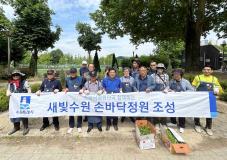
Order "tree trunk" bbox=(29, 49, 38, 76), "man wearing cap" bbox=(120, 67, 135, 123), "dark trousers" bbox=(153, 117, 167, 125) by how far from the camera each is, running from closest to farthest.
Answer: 1. "dark trousers" bbox=(153, 117, 167, 125)
2. "man wearing cap" bbox=(120, 67, 135, 123)
3. "tree trunk" bbox=(29, 49, 38, 76)

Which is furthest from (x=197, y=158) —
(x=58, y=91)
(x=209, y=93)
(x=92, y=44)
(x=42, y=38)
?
(x=42, y=38)

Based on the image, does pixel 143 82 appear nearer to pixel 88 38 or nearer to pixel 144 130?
pixel 144 130

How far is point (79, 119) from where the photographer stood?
9664mm

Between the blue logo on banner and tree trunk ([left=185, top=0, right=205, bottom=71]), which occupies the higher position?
tree trunk ([left=185, top=0, right=205, bottom=71])

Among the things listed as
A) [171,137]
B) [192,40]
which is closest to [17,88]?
[171,137]

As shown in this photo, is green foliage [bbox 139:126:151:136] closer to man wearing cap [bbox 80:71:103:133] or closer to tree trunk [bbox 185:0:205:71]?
man wearing cap [bbox 80:71:103:133]

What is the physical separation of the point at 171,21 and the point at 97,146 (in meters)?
22.7

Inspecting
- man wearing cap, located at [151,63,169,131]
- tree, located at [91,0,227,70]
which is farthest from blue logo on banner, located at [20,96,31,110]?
tree, located at [91,0,227,70]

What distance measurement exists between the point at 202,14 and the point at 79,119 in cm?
1961

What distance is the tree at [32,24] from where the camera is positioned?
3694 cm

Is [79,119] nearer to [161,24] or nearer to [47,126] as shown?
[47,126]

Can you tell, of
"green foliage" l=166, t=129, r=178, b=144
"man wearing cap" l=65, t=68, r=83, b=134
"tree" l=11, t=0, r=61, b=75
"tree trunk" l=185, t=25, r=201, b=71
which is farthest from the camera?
"tree" l=11, t=0, r=61, b=75

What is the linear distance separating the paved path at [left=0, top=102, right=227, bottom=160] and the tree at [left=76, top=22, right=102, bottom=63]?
2603cm

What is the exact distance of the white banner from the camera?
9.34m
